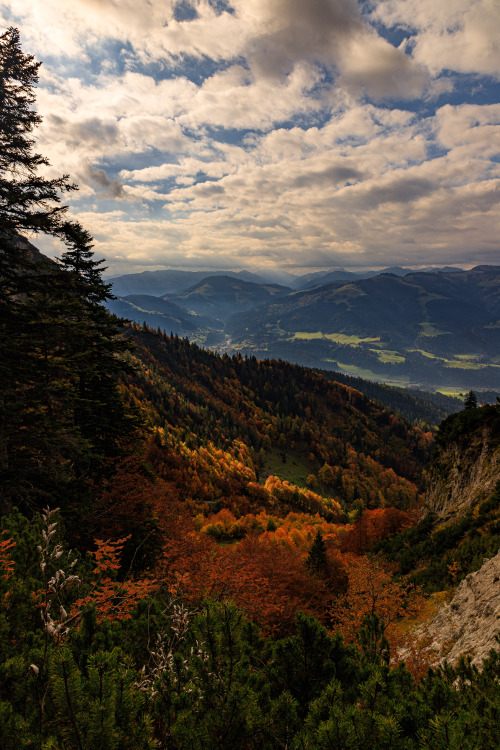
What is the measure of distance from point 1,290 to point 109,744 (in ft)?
59.6

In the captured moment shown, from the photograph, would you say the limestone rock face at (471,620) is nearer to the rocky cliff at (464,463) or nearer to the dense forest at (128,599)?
the dense forest at (128,599)

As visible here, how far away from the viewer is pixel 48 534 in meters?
3.68

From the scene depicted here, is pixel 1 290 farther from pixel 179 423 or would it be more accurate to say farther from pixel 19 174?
pixel 179 423

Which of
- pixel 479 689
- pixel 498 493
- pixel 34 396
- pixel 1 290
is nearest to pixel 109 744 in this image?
pixel 479 689

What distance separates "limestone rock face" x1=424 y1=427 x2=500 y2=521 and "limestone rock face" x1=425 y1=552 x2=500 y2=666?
46.1 feet

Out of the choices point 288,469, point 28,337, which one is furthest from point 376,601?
point 288,469

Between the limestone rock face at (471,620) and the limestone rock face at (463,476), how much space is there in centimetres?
1406

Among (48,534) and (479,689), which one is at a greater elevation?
(48,534)

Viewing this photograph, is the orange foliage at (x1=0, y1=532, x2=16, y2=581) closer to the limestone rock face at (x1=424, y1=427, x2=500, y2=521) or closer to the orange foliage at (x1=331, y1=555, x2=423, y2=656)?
the orange foliage at (x1=331, y1=555, x2=423, y2=656)

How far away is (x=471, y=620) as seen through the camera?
16344 millimetres

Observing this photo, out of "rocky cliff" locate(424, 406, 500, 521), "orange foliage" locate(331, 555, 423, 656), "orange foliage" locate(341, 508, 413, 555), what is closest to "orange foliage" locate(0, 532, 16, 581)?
"orange foliage" locate(331, 555, 423, 656)

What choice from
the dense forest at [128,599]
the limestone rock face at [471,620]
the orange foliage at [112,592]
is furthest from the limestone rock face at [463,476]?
the orange foliage at [112,592]

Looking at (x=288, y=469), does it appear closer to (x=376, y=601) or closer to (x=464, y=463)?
(x=464, y=463)

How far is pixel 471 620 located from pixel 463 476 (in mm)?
24640
